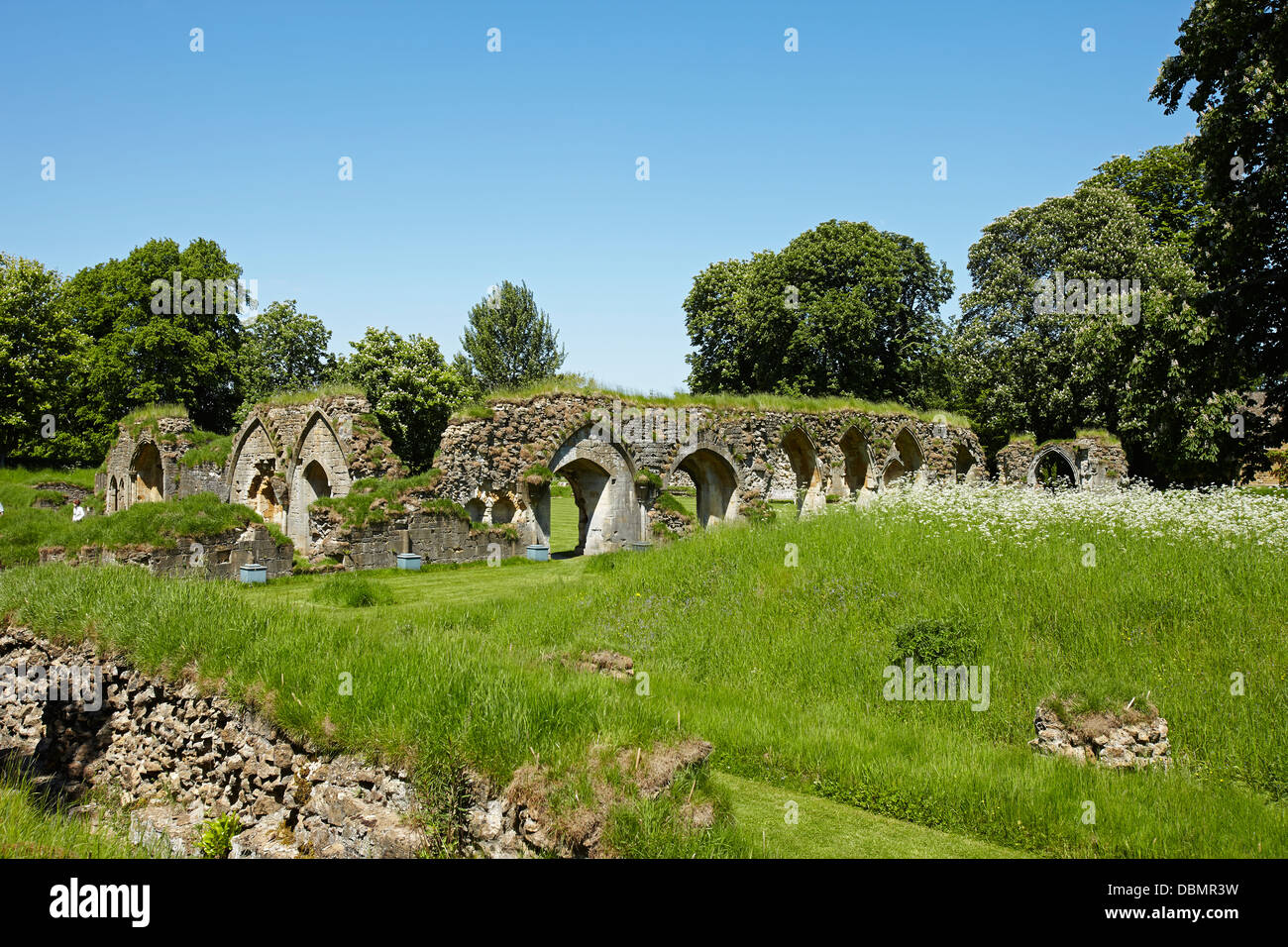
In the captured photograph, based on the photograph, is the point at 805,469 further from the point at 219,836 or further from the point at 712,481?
the point at 219,836

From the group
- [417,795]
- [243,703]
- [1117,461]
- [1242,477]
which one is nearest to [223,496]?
[243,703]

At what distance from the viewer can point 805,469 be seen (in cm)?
2711

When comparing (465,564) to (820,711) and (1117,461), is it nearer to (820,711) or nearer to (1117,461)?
(820,711)

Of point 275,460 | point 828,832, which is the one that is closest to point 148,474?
point 275,460

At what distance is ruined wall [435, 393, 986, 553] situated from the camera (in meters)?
22.1

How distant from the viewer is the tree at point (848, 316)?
41.3 meters

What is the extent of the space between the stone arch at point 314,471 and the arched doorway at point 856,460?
16779 mm

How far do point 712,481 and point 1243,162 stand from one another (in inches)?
594

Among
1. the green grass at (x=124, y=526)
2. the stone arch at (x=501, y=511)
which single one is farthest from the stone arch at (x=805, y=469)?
the green grass at (x=124, y=526)

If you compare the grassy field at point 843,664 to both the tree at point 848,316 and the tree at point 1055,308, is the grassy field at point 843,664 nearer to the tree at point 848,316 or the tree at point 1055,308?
the tree at point 1055,308

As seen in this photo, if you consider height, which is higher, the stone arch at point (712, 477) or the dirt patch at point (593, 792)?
the stone arch at point (712, 477)

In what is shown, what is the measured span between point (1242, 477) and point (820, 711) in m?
16.6

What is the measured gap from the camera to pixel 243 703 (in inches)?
266

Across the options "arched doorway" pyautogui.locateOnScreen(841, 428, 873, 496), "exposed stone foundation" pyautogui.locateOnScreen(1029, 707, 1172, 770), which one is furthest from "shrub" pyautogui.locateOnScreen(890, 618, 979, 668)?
"arched doorway" pyautogui.locateOnScreen(841, 428, 873, 496)
